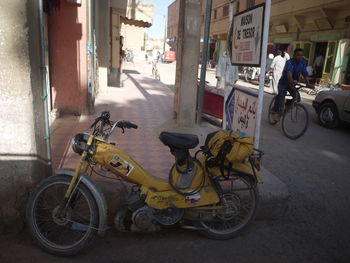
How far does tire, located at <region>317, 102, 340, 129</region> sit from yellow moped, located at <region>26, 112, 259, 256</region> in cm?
594

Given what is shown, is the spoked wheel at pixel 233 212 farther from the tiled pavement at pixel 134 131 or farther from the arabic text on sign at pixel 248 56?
the arabic text on sign at pixel 248 56

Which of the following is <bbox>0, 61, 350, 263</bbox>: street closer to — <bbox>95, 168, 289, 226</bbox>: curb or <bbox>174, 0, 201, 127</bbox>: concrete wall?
<bbox>95, 168, 289, 226</bbox>: curb

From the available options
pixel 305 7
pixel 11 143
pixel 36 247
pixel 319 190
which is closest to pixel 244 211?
pixel 319 190

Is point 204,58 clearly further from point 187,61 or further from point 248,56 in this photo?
point 248,56

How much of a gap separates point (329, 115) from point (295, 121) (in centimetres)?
172

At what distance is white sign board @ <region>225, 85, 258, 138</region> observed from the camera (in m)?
3.82

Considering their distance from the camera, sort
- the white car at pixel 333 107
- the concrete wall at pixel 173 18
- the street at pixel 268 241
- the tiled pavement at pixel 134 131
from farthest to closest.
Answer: the concrete wall at pixel 173 18 → the white car at pixel 333 107 → the tiled pavement at pixel 134 131 → the street at pixel 268 241

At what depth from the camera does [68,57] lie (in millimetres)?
6887

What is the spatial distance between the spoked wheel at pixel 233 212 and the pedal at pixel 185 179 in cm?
38

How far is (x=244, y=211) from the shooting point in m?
3.34

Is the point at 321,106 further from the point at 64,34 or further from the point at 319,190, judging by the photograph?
the point at 64,34

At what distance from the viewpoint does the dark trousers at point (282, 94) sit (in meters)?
7.30

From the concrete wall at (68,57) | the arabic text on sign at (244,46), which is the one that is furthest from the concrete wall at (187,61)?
the arabic text on sign at (244,46)

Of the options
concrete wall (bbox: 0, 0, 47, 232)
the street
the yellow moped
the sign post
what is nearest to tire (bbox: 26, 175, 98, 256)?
the yellow moped
